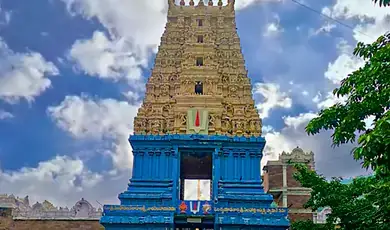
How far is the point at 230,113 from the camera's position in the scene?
28.8 metres

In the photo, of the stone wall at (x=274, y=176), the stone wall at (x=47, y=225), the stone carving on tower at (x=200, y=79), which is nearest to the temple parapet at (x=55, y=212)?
the stone wall at (x=47, y=225)

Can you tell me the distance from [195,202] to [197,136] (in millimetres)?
3675

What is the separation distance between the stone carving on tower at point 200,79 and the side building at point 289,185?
6543 mm

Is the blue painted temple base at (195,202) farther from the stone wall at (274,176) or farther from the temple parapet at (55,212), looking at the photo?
the stone wall at (274,176)

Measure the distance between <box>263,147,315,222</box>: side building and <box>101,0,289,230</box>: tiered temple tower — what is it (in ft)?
15.7

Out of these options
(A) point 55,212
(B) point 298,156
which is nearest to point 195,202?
(A) point 55,212

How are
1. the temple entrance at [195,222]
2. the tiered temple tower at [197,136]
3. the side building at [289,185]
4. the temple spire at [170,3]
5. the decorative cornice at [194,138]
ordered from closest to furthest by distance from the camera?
the tiered temple tower at [197,136]
the temple entrance at [195,222]
the decorative cornice at [194,138]
the side building at [289,185]
the temple spire at [170,3]

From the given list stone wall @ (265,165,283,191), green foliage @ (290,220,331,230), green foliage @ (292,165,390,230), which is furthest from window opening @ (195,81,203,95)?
green foliage @ (290,220,331,230)

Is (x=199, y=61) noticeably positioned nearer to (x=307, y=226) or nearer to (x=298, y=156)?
(x=298, y=156)

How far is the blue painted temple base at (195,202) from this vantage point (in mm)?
24781

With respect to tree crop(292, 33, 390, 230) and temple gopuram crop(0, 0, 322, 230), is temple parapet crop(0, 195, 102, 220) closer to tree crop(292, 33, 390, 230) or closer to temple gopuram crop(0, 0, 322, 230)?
temple gopuram crop(0, 0, 322, 230)

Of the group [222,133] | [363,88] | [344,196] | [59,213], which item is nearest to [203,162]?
[222,133]

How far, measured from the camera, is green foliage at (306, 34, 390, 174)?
884 cm

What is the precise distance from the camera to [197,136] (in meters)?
26.9
